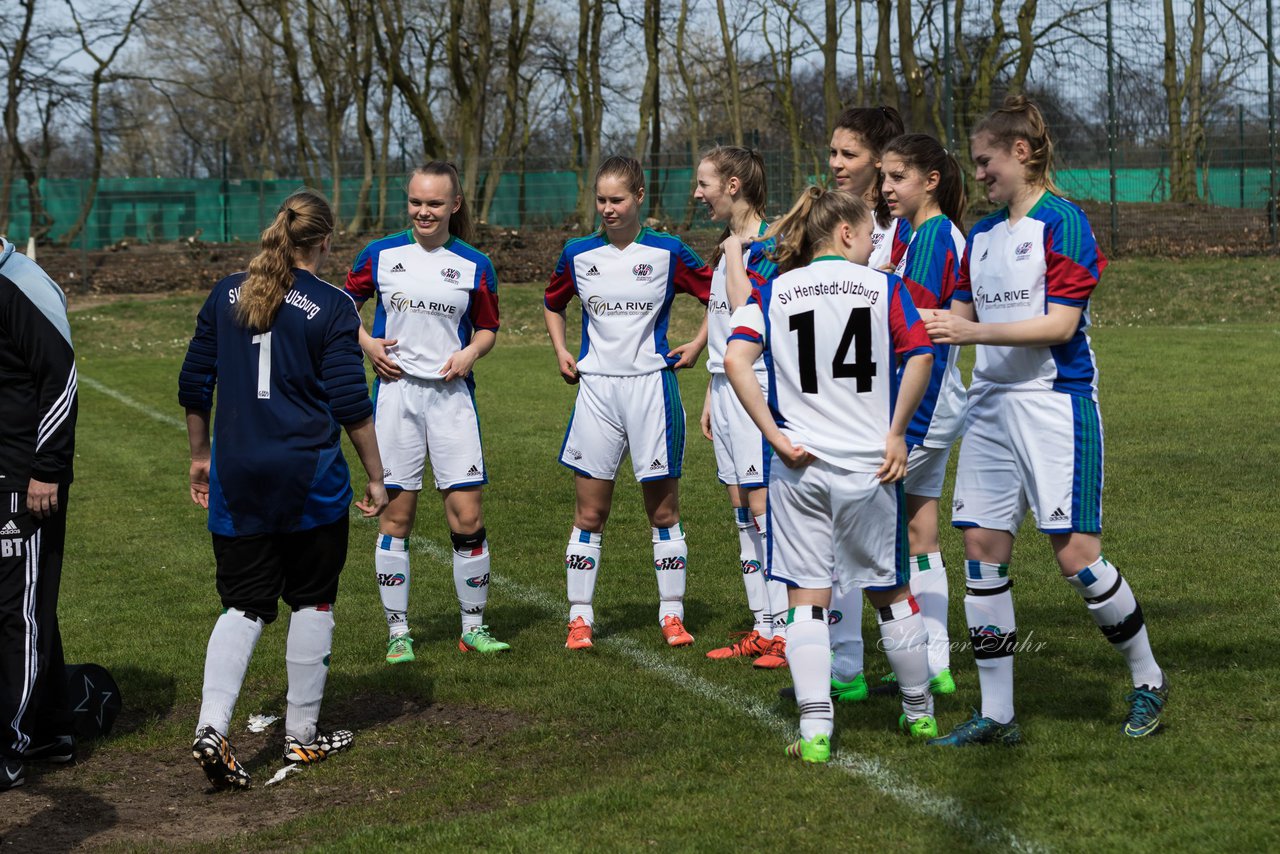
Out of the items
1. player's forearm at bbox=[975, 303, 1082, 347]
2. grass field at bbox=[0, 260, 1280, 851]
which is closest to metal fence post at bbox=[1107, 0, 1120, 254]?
grass field at bbox=[0, 260, 1280, 851]

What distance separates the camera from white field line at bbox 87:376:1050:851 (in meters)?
4.06

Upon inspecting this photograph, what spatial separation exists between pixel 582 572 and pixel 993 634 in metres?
2.37

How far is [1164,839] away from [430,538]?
6328 millimetres

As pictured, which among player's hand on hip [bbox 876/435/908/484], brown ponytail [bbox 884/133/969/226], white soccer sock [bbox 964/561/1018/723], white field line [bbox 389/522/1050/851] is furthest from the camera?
brown ponytail [bbox 884/133/969/226]

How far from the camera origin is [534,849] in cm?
408

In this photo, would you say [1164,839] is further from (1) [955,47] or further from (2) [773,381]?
(1) [955,47]

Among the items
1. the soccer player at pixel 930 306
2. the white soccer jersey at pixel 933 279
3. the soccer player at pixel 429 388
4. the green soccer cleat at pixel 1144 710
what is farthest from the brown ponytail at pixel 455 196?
the green soccer cleat at pixel 1144 710

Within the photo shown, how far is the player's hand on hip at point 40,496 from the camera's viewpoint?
5.01 metres

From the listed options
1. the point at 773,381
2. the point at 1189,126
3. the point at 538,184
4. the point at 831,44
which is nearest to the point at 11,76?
the point at 538,184

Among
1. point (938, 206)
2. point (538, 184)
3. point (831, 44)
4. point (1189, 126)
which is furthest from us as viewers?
point (538, 184)

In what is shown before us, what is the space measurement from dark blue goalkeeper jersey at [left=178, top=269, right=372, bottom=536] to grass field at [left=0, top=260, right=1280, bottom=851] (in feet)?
3.23

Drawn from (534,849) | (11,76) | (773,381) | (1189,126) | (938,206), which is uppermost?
(11,76)

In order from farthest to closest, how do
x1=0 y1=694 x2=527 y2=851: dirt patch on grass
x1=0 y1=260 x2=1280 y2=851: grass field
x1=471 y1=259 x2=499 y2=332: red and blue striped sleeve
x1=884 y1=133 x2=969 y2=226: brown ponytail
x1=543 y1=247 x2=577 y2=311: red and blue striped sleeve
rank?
x1=543 y1=247 x2=577 y2=311: red and blue striped sleeve → x1=471 y1=259 x2=499 y2=332: red and blue striped sleeve → x1=884 y1=133 x2=969 y2=226: brown ponytail → x1=0 y1=694 x2=527 y2=851: dirt patch on grass → x1=0 y1=260 x2=1280 y2=851: grass field

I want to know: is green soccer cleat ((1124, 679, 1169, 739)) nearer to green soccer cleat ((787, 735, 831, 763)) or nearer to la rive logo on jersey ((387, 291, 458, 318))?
green soccer cleat ((787, 735, 831, 763))
